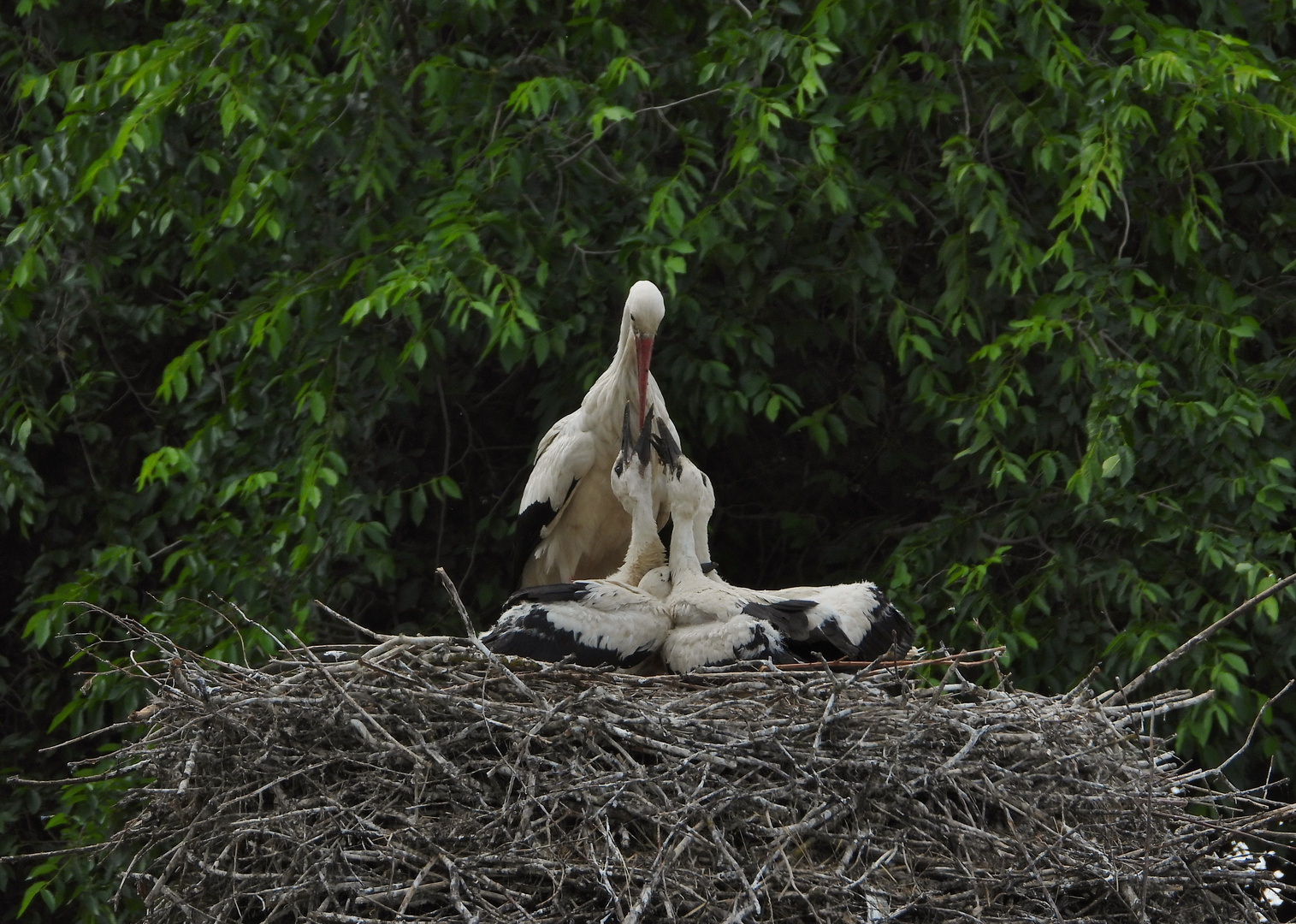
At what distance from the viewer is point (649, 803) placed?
3.99 m

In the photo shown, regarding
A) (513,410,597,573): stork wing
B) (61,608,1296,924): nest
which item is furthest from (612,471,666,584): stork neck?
(61,608,1296,924): nest

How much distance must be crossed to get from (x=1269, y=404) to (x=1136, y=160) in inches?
41.7

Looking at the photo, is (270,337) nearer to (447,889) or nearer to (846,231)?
(846,231)

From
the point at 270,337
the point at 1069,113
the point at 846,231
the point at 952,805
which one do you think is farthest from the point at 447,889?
the point at 1069,113

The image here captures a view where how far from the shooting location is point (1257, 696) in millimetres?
5723

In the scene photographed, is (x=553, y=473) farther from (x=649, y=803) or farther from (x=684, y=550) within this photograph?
(x=649, y=803)

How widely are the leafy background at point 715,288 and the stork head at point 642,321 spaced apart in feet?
0.56

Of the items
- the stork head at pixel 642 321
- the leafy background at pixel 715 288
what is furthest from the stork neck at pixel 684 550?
the leafy background at pixel 715 288

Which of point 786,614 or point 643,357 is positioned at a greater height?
point 643,357

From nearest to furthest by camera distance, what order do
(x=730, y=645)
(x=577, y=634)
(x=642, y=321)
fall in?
(x=730, y=645)
(x=577, y=634)
(x=642, y=321)

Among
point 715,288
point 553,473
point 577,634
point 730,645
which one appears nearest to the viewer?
point 730,645

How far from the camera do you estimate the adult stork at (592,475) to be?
5723 mm

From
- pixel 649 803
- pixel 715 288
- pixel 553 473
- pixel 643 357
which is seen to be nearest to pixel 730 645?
pixel 649 803

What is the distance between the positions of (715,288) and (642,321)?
0.97 m
